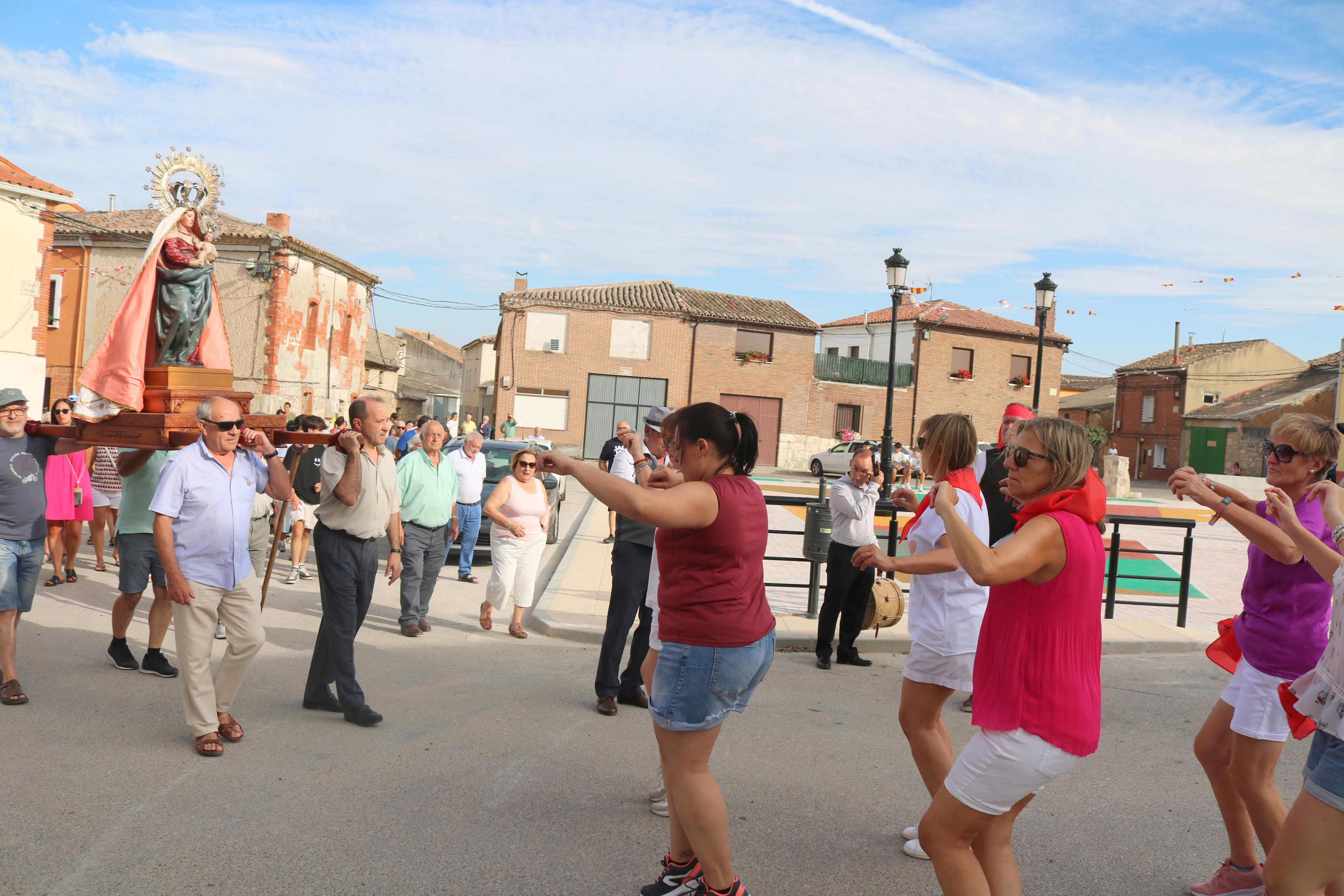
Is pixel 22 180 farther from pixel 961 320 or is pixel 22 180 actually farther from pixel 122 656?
pixel 961 320

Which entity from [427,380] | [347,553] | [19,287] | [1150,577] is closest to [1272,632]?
[347,553]

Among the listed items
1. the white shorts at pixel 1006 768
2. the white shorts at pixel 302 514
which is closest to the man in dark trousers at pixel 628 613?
the white shorts at pixel 1006 768

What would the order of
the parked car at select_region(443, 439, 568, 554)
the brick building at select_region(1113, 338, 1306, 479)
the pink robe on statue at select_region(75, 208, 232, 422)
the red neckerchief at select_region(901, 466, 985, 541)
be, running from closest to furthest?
1. the red neckerchief at select_region(901, 466, 985, 541)
2. the pink robe on statue at select_region(75, 208, 232, 422)
3. the parked car at select_region(443, 439, 568, 554)
4. the brick building at select_region(1113, 338, 1306, 479)

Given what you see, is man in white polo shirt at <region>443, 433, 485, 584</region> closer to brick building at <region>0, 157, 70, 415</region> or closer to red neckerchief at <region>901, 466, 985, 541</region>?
red neckerchief at <region>901, 466, 985, 541</region>

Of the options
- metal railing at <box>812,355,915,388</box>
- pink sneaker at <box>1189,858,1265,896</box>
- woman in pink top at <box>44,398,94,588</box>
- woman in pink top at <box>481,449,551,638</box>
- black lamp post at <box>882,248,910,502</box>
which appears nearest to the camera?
pink sneaker at <box>1189,858,1265,896</box>

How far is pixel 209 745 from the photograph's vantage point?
473 centimetres

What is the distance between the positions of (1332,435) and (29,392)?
24.5 meters

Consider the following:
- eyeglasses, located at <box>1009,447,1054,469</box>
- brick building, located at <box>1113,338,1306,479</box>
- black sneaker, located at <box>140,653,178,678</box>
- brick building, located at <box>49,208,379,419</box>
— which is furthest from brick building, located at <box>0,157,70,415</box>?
brick building, located at <box>1113,338,1306,479</box>

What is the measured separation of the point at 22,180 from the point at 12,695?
19555 millimetres

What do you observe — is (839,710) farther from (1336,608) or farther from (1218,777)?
(1336,608)

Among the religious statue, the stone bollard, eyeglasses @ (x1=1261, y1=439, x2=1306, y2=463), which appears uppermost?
the religious statue

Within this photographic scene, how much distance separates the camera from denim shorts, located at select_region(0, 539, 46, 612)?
5488mm

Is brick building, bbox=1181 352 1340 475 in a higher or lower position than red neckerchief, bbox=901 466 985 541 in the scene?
higher

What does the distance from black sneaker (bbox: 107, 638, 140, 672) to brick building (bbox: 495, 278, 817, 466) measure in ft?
102
